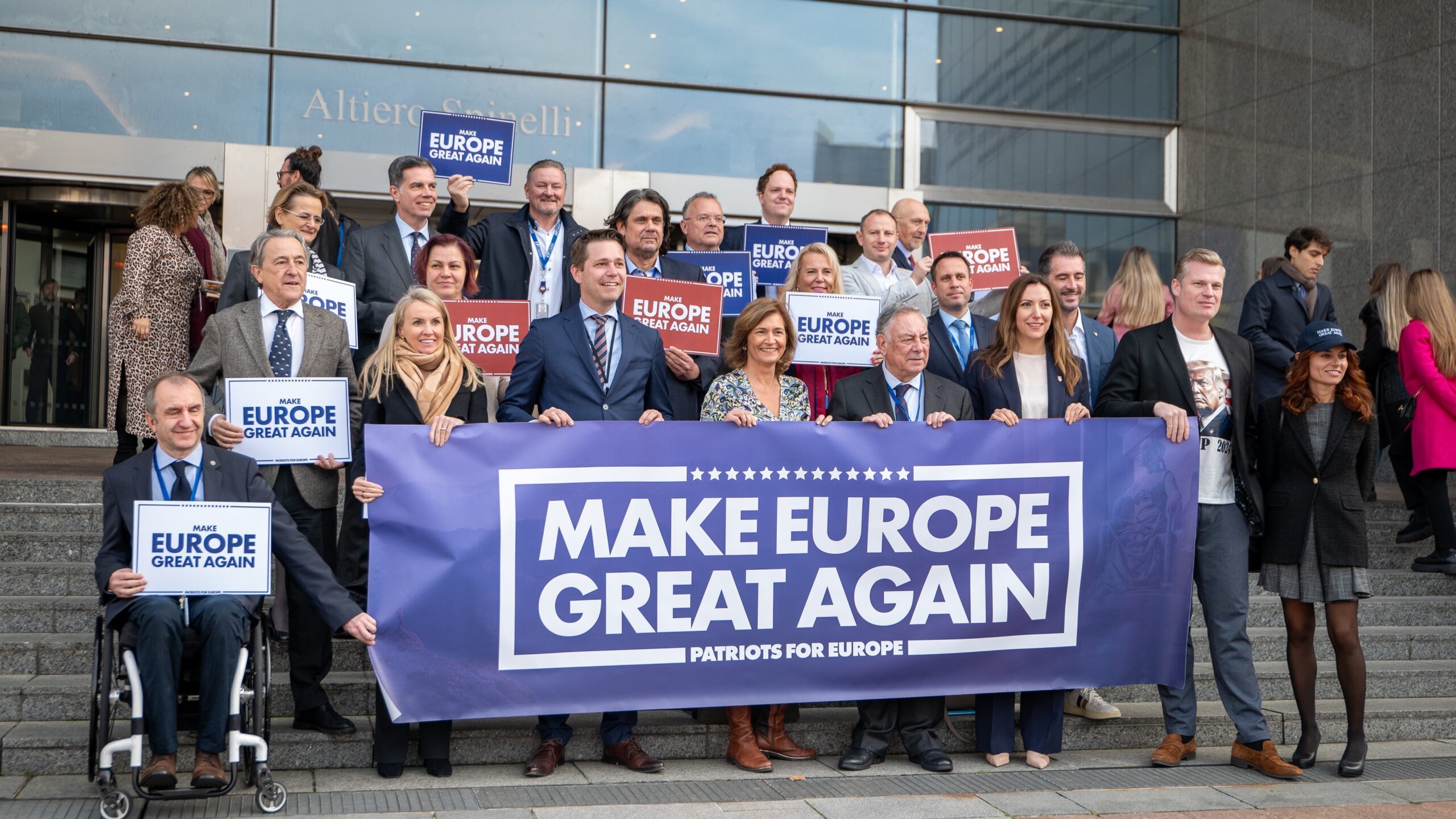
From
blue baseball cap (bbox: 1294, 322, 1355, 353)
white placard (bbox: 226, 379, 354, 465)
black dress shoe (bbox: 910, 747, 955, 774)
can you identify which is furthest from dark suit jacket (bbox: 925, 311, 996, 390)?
white placard (bbox: 226, 379, 354, 465)

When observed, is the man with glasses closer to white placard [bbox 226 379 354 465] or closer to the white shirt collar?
the white shirt collar

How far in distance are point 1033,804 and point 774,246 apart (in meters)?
3.99

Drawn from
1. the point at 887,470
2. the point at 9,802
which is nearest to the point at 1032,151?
the point at 887,470

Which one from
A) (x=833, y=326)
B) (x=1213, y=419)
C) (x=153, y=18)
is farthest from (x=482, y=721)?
(x=153, y=18)

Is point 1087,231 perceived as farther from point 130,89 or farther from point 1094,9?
point 130,89

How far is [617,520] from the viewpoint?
18.4ft

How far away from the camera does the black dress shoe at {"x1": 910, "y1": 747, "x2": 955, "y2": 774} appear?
19.1 feet

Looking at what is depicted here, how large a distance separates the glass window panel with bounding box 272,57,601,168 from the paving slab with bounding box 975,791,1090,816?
9166 millimetres

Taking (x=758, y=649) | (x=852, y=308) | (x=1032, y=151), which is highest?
(x=1032, y=151)

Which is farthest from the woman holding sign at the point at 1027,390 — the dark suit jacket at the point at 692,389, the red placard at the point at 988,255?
the red placard at the point at 988,255

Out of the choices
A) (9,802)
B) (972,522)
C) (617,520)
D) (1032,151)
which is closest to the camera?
(9,802)

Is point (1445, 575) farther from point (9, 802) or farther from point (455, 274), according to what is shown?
point (9, 802)

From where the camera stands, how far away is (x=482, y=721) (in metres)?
5.97

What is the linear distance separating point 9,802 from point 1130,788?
452 centimetres
